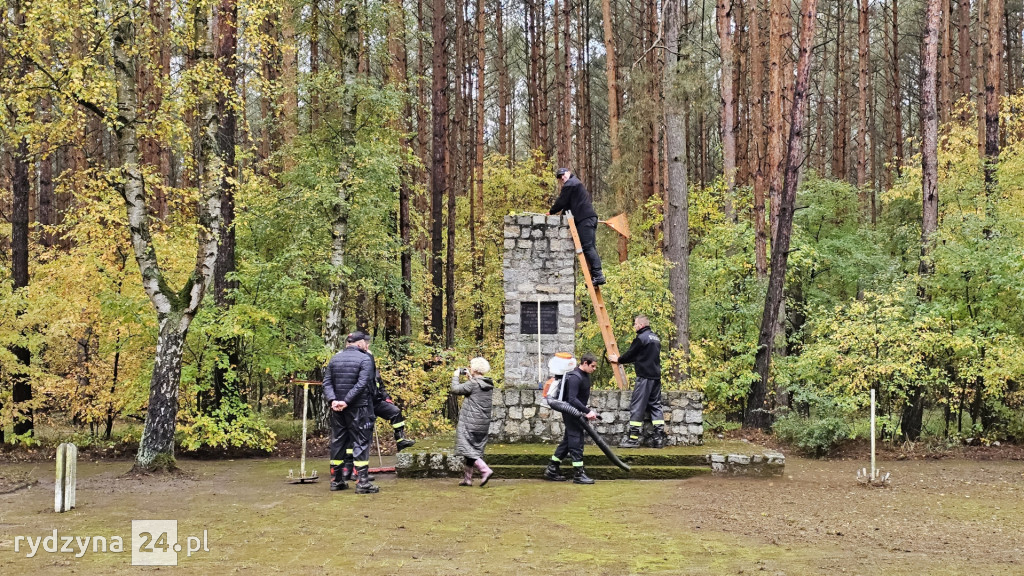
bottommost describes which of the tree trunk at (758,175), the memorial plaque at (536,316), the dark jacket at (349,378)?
the dark jacket at (349,378)

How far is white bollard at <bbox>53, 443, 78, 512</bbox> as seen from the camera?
7848 millimetres

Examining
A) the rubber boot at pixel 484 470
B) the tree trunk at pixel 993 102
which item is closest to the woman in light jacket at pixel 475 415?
the rubber boot at pixel 484 470

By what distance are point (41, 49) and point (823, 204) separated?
17.9 meters

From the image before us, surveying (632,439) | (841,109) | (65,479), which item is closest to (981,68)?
(841,109)

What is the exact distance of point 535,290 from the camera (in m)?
11.8

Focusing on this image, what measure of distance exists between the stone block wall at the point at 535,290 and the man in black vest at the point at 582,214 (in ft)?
0.66

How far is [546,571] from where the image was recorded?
5.67 metres

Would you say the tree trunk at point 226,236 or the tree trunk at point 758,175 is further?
the tree trunk at point 758,175

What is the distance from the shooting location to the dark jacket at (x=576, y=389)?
9766 millimetres

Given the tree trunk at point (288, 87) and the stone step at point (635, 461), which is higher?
the tree trunk at point (288, 87)

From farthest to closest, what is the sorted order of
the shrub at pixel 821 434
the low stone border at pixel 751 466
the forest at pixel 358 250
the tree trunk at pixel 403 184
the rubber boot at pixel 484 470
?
1. the tree trunk at pixel 403 184
2. the shrub at pixel 821 434
3. the forest at pixel 358 250
4. the low stone border at pixel 751 466
5. the rubber boot at pixel 484 470

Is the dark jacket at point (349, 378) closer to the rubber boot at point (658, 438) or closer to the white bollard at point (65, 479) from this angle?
the white bollard at point (65, 479)

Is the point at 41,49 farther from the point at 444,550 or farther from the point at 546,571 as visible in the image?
the point at 546,571

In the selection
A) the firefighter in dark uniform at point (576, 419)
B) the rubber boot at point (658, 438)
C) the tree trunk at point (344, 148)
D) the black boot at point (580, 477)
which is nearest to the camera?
the firefighter in dark uniform at point (576, 419)
